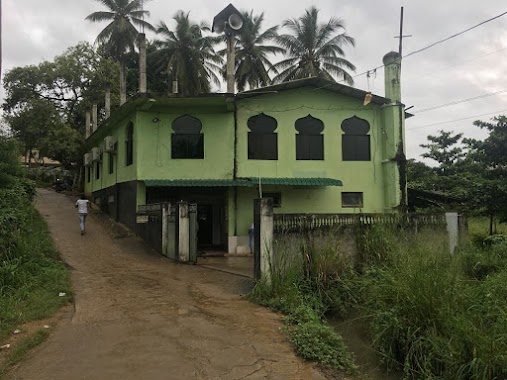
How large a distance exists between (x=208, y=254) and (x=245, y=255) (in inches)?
50.9

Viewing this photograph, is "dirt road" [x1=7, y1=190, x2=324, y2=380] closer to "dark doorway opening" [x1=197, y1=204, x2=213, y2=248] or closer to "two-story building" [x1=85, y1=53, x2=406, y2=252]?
"two-story building" [x1=85, y1=53, x2=406, y2=252]

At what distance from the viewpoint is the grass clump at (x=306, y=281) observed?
707cm

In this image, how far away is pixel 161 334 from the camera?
5793 millimetres

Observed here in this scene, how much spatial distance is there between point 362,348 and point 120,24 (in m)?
25.7

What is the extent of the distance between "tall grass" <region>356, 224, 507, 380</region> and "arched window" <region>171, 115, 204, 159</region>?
30.0 ft

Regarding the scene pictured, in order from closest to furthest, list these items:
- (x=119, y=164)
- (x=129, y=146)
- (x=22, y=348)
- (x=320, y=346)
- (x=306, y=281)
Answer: (x=22, y=348), (x=320, y=346), (x=306, y=281), (x=129, y=146), (x=119, y=164)

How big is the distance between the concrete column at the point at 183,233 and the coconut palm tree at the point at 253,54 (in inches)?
769

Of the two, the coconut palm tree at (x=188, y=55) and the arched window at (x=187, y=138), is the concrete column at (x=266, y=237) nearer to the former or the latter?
the arched window at (x=187, y=138)

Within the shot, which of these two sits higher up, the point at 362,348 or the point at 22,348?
the point at 22,348

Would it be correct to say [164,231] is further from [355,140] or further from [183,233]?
[355,140]

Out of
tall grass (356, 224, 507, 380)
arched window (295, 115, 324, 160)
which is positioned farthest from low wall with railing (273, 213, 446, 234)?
arched window (295, 115, 324, 160)

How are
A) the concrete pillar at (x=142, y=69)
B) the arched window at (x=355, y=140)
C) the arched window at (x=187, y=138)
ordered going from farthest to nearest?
the concrete pillar at (x=142, y=69), the arched window at (x=355, y=140), the arched window at (x=187, y=138)

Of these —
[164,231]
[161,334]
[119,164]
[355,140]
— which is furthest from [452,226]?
[119,164]

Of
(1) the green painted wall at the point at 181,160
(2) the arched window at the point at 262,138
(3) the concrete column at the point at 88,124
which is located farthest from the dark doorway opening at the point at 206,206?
(3) the concrete column at the point at 88,124
